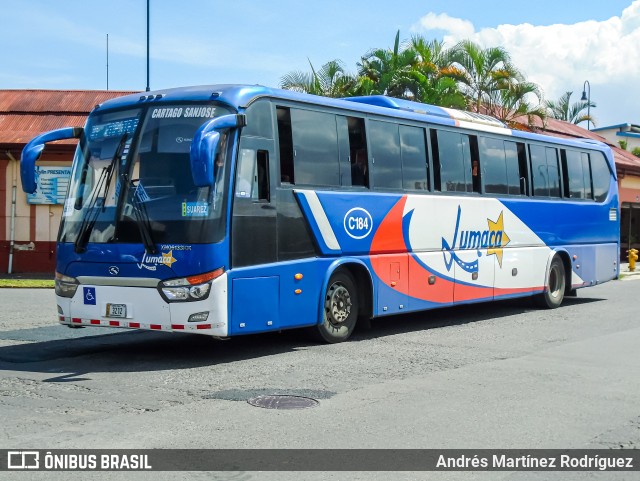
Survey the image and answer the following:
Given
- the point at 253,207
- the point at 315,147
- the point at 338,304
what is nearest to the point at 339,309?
the point at 338,304

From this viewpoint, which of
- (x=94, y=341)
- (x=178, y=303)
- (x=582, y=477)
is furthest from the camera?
(x=94, y=341)

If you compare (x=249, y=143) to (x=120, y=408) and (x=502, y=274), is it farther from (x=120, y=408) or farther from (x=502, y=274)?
(x=502, y=274)

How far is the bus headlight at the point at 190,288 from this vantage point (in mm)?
9945

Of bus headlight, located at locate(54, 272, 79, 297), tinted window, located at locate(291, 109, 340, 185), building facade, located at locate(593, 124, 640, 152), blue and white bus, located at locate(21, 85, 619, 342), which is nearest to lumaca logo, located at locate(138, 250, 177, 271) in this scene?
blue and white bus, located at locate(21, 85, 619, 342)

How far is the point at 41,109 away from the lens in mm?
30406

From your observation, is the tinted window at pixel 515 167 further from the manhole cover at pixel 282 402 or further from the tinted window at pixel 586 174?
the manhole cover at pixel 282 402

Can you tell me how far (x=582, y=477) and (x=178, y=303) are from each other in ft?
17.6

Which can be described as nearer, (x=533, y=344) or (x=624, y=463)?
(x=624, y=463)

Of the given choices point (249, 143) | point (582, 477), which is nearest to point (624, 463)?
point (582, 477)

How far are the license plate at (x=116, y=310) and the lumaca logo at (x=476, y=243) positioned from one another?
6.05 m

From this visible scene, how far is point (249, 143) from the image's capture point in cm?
1063

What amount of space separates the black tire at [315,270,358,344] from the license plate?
109 inches

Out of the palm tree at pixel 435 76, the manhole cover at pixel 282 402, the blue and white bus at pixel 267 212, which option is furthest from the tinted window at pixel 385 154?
the palm tree at pixel 435 76

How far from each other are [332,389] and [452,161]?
704cm
